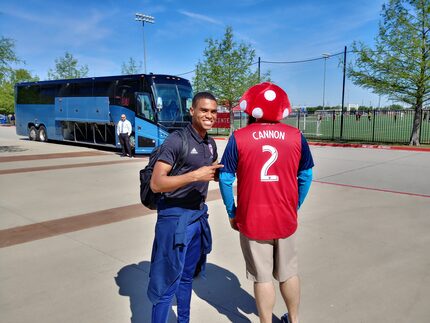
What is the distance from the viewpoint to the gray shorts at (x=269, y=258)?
7.69 ft

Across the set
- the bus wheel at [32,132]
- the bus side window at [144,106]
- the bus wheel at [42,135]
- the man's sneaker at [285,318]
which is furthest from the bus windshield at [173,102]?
the man's sneaker at [285,318]

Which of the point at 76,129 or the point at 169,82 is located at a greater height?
the point at 169,82

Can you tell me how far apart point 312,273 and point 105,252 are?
242 centimetres

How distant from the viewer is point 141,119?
45.9 ft

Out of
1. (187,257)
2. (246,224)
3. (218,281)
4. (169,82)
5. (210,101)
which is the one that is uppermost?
(169,82)

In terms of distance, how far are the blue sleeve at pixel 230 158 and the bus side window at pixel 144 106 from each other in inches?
468

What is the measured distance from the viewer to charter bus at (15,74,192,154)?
545 inches

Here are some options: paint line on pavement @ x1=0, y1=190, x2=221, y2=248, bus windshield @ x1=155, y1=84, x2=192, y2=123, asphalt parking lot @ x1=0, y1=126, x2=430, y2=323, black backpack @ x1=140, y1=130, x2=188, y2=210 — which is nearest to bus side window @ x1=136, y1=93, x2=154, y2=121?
bus windshield @ x1=155, y1=84, x2=192, y2=123

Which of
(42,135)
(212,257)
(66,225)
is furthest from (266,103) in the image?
(42,135)

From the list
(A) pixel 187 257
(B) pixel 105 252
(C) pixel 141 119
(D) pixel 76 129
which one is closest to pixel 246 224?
(A) pixel 187 257

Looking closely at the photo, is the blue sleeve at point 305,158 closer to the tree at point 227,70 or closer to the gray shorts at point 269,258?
the gray shorts at point 269,258

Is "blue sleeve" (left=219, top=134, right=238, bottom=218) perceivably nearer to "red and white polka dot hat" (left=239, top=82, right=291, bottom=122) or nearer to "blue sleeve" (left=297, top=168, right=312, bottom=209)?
"red and white polka dot hat" (left=239, top=82, right=291, bottom=122)

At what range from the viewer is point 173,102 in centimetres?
1411

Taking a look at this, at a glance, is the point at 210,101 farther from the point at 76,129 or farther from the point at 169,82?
the point at 76,129
